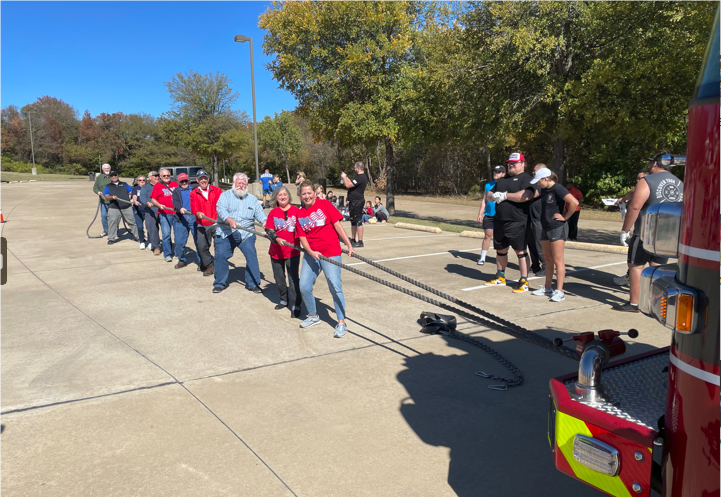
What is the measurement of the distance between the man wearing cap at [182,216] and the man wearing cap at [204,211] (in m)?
0.53

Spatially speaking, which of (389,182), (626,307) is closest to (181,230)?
(626,307)

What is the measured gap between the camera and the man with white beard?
7.96 meters

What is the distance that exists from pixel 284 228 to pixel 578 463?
4.99 metres

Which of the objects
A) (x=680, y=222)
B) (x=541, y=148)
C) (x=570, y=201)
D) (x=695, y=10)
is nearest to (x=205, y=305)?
(x=570, y=201)

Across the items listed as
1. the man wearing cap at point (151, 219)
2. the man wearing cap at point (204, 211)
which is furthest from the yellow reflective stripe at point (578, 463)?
the man wearing cap at point (151, 219)

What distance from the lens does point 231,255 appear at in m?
8.06

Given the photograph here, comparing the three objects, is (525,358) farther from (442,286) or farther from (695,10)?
(695,10)

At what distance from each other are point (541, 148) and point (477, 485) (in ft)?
88.4

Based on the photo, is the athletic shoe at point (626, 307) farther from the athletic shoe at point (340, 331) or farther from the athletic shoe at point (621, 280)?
the athletic shoe at point (340, 331)

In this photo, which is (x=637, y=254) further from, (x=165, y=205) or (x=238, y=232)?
(x=165, y=205)

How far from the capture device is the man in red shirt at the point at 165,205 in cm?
1002

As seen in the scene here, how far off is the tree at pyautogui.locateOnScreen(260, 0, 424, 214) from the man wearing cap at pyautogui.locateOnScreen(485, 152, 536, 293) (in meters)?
11.5

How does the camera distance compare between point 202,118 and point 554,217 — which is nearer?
point 554,217

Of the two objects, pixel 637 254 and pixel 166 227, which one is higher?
pixel 637 254
